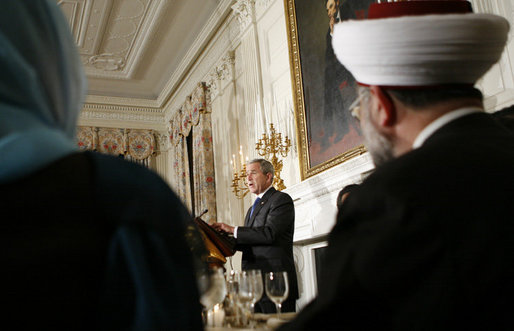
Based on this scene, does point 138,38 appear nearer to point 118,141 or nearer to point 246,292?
point 118,141

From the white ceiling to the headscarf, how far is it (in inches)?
262

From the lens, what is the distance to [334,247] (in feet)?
3.23

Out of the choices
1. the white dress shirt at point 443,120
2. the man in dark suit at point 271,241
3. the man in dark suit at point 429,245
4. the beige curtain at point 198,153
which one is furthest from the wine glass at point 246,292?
the beige curtain at point 198,153

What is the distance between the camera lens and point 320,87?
4.78 metres

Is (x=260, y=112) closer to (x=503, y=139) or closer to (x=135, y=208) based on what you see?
(x=503, y=139)

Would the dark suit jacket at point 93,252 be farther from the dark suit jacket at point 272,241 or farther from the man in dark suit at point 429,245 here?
the dark suit jacket at point 272,241

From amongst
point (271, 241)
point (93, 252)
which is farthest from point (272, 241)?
point (93, 252)

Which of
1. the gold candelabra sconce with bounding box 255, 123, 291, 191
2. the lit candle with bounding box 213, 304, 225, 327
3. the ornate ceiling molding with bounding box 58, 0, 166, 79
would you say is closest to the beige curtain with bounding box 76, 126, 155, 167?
the ornate ceiling molding with bounding box 58, 0, 166, 79

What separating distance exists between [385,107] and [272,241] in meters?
2.47

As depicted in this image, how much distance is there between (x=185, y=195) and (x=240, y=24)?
148 inches

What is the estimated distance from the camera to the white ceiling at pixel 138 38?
7.24 metres

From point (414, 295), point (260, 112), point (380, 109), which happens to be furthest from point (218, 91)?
point (414, 295)

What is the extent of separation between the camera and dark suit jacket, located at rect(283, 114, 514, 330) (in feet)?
2.89

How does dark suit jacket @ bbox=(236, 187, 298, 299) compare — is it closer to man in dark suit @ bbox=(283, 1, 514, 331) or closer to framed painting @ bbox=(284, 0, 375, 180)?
framed painting @ bbox=(284, 0, 375, 180)
